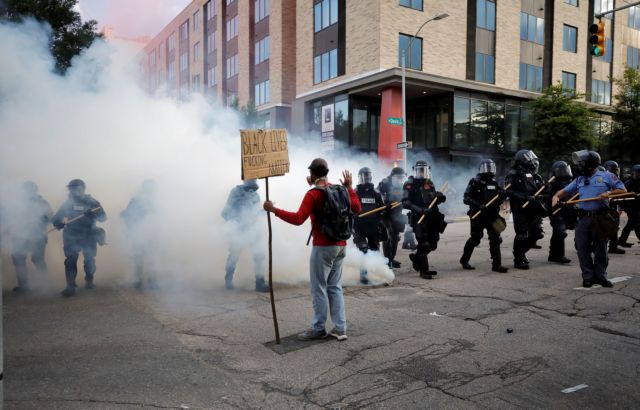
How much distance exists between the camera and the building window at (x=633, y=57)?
33.7 meters

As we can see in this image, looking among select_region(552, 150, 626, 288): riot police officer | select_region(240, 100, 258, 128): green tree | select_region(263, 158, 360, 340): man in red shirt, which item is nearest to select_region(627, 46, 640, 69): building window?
select_region(240, 100, 258, 128): green tree

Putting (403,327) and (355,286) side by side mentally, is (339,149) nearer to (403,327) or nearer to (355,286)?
(355,286)

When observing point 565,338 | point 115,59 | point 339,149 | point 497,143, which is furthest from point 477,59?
point 565,338

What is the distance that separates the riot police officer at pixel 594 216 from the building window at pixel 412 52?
55.5 ft

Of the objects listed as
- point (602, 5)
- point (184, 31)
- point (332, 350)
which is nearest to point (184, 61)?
point (184, 31)

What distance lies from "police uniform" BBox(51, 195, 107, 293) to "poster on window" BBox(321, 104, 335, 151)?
18.2 metres

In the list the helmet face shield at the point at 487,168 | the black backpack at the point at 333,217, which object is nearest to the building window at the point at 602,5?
the helmet face shield at the point at 487,168

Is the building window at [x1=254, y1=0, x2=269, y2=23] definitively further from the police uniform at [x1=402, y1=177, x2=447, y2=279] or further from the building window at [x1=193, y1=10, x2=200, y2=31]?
the police uniform at [x1=402, y1=177, x2=447, y2=279]

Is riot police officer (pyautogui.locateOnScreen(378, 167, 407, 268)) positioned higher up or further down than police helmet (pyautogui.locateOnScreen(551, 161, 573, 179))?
further down

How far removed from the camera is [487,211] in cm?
828

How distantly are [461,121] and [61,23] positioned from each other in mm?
18993

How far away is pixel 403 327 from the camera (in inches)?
197

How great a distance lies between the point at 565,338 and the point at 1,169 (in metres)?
7.66

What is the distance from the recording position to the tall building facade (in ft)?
75.3
